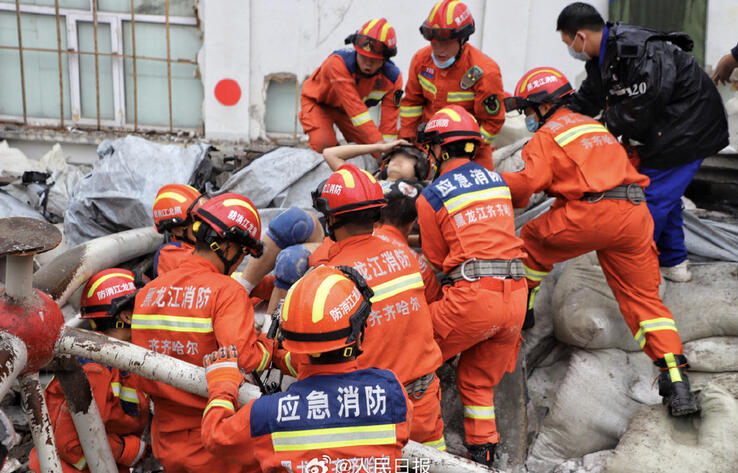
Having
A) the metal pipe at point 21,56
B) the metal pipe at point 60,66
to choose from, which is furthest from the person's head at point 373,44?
the metal pipe at point 21,56

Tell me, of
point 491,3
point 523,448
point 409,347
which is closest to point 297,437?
point 409,347

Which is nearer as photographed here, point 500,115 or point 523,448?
point 523,448

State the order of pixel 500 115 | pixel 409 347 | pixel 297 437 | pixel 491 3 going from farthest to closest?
pixel 491 3 < pixel 500 115 < pixel 409 347 < pixel 297 437

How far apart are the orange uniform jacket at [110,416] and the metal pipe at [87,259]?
702 mm

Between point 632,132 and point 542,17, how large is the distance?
3525 millimetres

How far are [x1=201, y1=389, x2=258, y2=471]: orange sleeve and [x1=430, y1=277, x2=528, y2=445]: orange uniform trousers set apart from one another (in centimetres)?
123

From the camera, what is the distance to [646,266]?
3.53 metres

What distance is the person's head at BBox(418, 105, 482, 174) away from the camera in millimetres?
3348

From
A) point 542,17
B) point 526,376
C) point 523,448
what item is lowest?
point 523,448

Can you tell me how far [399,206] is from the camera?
3.39 meters

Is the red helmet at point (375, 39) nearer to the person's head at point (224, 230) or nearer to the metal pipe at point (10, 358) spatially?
the person's head at point (224, 230)

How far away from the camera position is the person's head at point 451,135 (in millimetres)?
3348

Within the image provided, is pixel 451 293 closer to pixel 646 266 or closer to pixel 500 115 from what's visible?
pixel 646 266

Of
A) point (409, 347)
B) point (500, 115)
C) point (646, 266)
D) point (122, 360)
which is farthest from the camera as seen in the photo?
point (500, 115)
